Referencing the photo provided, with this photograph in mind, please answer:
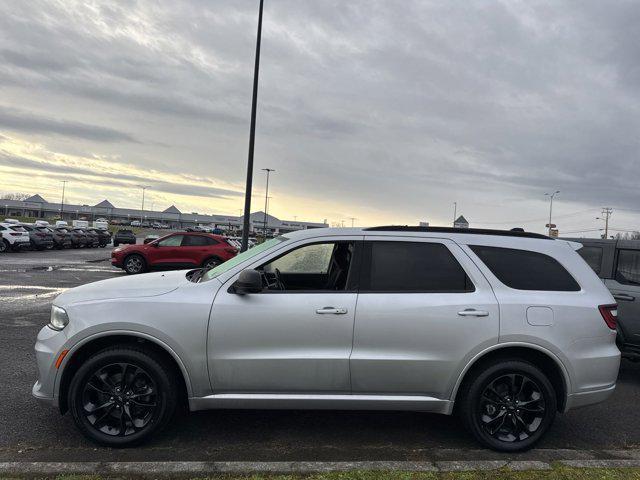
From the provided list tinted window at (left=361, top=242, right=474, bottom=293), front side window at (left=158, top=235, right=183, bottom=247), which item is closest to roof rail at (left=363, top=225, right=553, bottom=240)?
tinted window at (left=361, top=242, right=474, bottom=293)

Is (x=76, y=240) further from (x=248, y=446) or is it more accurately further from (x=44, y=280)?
(x=248, y=446)

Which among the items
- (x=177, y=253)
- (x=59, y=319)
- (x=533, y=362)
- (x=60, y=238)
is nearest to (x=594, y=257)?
(x=533, y=362)

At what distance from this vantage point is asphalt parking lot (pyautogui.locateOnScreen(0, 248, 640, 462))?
3799 millimetres

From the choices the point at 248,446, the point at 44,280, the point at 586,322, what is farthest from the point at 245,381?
the point at 44,280

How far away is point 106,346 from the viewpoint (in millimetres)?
3914

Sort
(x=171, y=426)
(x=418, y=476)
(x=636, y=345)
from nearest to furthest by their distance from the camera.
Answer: (x=418, y=476)
(x=171, y=426)
(x=636, y=345)

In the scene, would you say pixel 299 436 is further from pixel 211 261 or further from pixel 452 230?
pixel 211 261

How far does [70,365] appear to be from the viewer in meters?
3.87

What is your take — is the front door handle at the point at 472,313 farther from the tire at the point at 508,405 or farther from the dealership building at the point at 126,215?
the dealership building at the point at 126,215

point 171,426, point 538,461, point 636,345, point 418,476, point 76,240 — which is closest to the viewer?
point 418,476

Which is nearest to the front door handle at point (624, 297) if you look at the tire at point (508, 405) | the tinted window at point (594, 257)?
the tinted window at point (594, 257)

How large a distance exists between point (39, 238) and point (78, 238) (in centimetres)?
691

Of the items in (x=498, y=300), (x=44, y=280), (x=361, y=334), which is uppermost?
(x=498, y=300)

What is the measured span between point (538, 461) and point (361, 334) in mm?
1631
